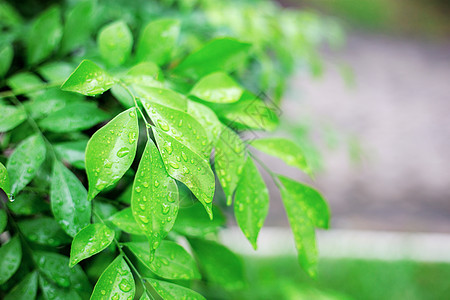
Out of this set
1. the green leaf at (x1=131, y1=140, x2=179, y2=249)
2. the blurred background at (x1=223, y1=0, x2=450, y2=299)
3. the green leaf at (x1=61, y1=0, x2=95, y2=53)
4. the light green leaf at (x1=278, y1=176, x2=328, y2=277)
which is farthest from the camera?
the blurred background at (x1=223, y1=0, x2=450, y2=299)

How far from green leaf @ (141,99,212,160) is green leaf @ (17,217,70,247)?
7.0 inches

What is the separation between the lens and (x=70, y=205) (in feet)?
1.30

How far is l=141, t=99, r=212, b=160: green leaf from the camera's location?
0.34 m

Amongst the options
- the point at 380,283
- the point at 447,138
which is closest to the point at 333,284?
the point at 380,283

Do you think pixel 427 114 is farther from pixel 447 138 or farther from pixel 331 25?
pixel 331 25

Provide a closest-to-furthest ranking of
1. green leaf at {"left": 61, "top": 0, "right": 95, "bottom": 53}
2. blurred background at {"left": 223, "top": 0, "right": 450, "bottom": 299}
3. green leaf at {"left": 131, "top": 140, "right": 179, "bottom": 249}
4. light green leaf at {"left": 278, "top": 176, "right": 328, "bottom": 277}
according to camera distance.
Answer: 1. green leaf at {"left": 131, "top": 140, "right": 179, "bottom": 249}
2. light green leaf at {"left": 278, "top": 176, "right": 328, "bottom": 277}
3. green leaf at {"left": 61, "top": 0, "right": 95, "bottom": 53}
4. blurred background at {"left": 223, "top": 0, "right": 450, "bottom": 299}

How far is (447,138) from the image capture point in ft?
11.7

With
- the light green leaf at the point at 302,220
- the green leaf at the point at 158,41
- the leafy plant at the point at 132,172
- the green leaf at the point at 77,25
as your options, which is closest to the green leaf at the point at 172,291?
the leafy plant at the point at 132,172

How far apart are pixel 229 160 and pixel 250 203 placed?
0.05 m

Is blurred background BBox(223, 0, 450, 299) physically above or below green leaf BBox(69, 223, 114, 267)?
below

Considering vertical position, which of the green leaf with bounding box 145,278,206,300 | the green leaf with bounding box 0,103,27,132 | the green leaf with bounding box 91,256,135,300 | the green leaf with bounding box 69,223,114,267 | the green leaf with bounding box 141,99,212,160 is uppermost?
the green leaf with bounding box 141,99,212,160

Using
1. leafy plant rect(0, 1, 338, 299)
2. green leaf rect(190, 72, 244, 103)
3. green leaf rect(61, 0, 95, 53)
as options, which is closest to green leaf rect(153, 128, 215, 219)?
leafy plant rect(0, 1, 338, 299)

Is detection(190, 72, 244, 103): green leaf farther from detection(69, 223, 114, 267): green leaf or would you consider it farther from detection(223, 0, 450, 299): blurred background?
detection(223, 0, 450, 299): blurred background

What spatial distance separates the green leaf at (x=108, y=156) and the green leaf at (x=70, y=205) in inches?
3.2
